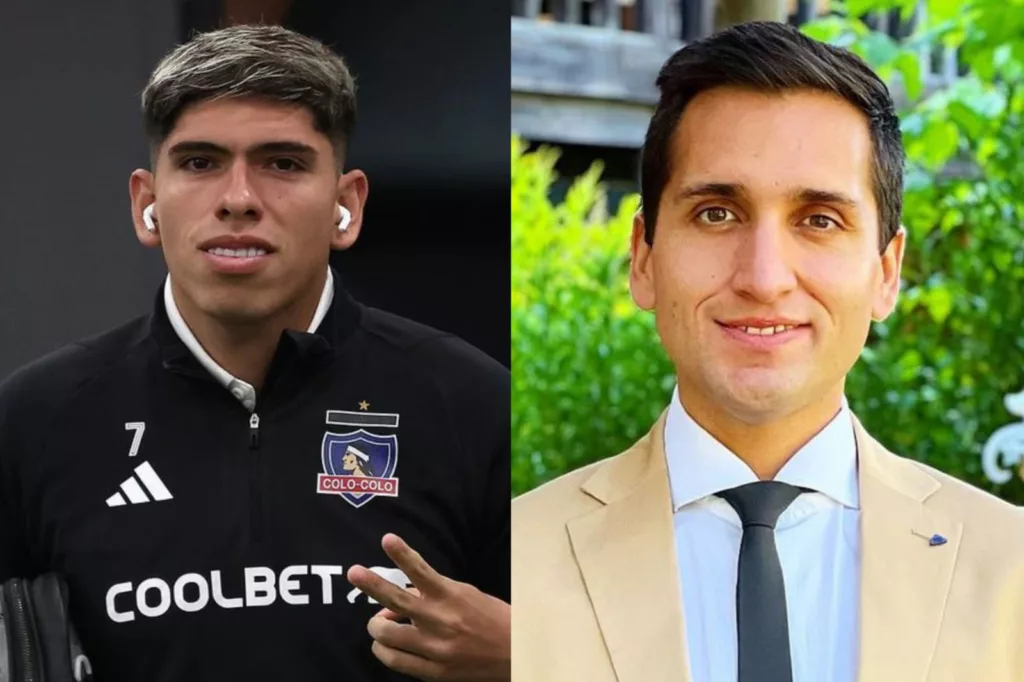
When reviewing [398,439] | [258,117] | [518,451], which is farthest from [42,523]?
[518,451]

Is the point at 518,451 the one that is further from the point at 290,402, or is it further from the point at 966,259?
the point at 290,402

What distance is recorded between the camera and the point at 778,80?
206 centimetres

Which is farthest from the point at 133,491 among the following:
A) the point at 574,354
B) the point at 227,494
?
the point at 574,354

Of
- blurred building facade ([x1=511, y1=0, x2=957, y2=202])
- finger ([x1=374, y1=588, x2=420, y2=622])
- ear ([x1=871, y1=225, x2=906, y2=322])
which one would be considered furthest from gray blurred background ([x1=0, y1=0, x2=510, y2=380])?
blurred building facade ([x1=511, y1=0, x2=957, y2=202])

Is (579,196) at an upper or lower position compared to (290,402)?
upper

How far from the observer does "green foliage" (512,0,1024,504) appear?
3.72 m

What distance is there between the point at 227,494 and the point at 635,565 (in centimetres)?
59

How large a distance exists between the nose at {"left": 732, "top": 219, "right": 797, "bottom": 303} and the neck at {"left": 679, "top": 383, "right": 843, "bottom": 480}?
0.61ft

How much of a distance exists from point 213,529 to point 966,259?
2571 millimetres

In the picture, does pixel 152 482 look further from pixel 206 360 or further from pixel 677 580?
pixel 677 580

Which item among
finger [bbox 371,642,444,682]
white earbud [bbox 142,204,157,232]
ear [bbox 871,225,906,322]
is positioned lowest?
finger [bbox 371,642,444,682]

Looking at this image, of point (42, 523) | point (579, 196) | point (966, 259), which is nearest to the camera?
point (42, 523)

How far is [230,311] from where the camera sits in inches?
79.7

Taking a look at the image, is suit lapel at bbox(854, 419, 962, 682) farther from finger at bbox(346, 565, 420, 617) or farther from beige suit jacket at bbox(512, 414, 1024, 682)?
finger at bbox(346, 565, 420, 617)
